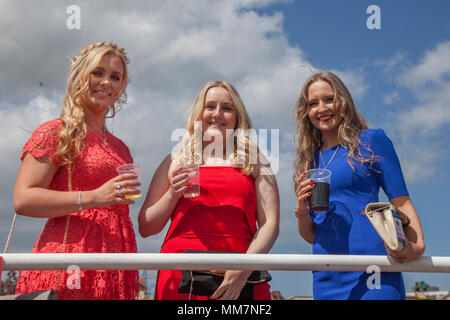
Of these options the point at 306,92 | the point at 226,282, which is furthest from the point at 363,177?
the point at 226,282

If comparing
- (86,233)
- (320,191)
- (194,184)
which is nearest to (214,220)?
(194,184)

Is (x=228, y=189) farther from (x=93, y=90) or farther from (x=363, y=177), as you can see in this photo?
Answer: (x=93, y=90)

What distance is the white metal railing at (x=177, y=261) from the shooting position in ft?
7.88

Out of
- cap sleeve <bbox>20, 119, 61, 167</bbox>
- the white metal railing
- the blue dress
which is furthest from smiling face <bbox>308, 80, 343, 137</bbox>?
cap sleeve <bbox>20, 119, 61, 167</bbox>

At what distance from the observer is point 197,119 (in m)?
3.73

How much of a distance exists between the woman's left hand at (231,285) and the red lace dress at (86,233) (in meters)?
A: 0.62

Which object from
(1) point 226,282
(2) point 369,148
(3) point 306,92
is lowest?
(1) point 226,282

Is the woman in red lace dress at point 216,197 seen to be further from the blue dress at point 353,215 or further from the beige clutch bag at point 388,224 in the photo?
the beige clutch bag at point 388,224

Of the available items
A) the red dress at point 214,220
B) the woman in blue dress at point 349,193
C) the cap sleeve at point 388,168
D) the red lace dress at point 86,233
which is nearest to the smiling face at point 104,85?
the red lace dress at point 86,233

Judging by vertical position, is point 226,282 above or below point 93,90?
below

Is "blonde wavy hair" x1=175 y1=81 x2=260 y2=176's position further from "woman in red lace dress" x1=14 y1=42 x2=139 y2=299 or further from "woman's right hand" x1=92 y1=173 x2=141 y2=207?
"woman's right hand" x1=92 y1=173 x2=141 y2=207
